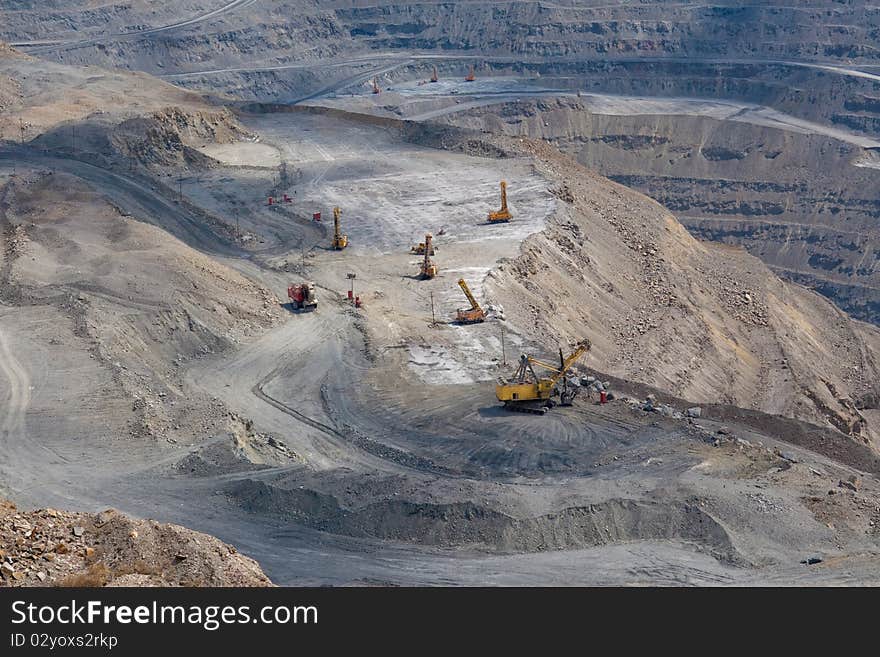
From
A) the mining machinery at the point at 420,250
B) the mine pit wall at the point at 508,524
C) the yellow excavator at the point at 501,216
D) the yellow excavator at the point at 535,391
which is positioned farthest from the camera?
the yellow excavator at the point at 501,216

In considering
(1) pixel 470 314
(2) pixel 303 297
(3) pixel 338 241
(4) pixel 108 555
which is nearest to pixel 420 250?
(3) pixel 338 241

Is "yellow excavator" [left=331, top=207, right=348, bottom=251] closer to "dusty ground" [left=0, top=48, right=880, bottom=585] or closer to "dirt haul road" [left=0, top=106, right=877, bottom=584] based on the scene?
"dusty ground" [left=0, top=48, right=880, bottom=585]

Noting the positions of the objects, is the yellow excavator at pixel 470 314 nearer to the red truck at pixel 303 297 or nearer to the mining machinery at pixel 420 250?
the red truck at pixel 303 297

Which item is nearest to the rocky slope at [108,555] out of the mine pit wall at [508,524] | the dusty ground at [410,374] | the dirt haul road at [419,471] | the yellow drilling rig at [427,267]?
the dusty ground at [410,374]

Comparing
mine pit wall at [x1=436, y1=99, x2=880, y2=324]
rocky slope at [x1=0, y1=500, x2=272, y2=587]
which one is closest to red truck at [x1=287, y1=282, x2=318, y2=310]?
rocky slope at [x1=0, y1=500, x2=272, y2=587]

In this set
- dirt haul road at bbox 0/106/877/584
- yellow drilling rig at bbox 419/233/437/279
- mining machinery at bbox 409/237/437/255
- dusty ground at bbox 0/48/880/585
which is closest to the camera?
dirt haul road at bbox 0/106/877/584

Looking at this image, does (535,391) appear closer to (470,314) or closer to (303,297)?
(470,314)

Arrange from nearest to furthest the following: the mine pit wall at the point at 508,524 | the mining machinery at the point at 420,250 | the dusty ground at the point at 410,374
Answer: the mine pit wall at the point at 508,524
the dusty ground at the point at 410,374
the mining machinery at the point at 420,250

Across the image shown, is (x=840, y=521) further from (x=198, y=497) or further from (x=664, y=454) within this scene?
(x=198, y=497)

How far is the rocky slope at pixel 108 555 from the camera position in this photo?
2189cm

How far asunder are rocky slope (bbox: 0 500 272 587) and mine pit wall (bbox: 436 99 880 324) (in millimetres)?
76974

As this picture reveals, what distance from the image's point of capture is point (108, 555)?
23.8 m

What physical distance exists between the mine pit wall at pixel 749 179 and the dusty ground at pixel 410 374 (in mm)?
21933

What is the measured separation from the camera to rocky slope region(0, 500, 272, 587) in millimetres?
21891
